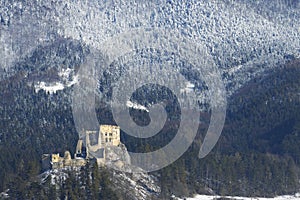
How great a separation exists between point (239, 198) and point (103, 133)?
2630cm

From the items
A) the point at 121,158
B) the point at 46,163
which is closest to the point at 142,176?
the point at 121,158

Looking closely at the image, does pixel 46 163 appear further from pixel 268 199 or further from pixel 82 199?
pixel 268 199

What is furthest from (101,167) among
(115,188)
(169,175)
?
(169,175)

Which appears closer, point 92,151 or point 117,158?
point 92,151

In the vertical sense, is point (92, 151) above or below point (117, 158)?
above

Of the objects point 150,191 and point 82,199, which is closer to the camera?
point 82,199

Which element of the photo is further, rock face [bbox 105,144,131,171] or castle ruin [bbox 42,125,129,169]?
rock face [bbox 105,144,131,171]

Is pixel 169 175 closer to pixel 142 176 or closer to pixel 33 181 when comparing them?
pixel 142 176

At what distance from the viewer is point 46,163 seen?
187 meters

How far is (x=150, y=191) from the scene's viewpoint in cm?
18850

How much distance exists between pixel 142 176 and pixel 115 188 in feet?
41.1

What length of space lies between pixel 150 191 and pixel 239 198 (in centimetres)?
1737

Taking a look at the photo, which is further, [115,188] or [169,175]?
[169,175]

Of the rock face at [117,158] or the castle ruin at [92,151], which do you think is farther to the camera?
the rock face at [117,158]
